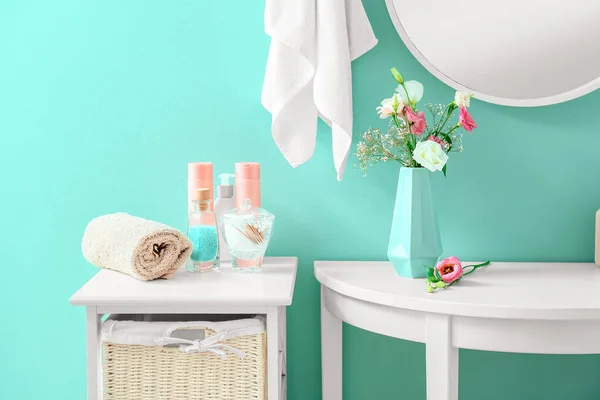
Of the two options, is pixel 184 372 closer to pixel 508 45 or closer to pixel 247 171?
pixel 247 171

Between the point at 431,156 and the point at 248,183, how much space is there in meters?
0.42

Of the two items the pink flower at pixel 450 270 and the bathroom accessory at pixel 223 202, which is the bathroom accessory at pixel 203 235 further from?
the pink flower at pixel 450 270

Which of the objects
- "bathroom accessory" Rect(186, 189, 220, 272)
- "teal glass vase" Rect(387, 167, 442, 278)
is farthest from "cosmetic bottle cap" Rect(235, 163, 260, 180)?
"teal glass vase" Rect(387, 167, 442, 278)

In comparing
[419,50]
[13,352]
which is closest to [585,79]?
[419,50]

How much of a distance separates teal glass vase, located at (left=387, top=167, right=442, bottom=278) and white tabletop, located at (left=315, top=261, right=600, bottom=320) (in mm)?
39

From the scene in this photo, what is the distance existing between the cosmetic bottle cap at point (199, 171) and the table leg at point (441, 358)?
578 millimetres

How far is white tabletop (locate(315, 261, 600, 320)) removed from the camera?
46.3 inches

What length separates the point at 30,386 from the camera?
1.70 metres

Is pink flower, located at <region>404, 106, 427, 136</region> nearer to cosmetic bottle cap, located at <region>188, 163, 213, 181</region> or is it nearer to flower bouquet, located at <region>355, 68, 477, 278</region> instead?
flower bouquet, located at <region>355, 68, 477, 278</region>

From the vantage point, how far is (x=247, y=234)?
4.64 ft

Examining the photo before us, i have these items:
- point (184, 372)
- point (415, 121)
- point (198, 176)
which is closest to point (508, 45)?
point (415, 121)

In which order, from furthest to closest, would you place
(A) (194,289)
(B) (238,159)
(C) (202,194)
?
1. (B) (238,159)
2. (C) (202,194)
3. (A) (194,289)

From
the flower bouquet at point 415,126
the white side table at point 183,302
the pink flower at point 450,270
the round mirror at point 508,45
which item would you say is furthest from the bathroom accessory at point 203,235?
the round mirror at point 508,45

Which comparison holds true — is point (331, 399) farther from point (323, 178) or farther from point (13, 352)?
A: point (13, 352)
